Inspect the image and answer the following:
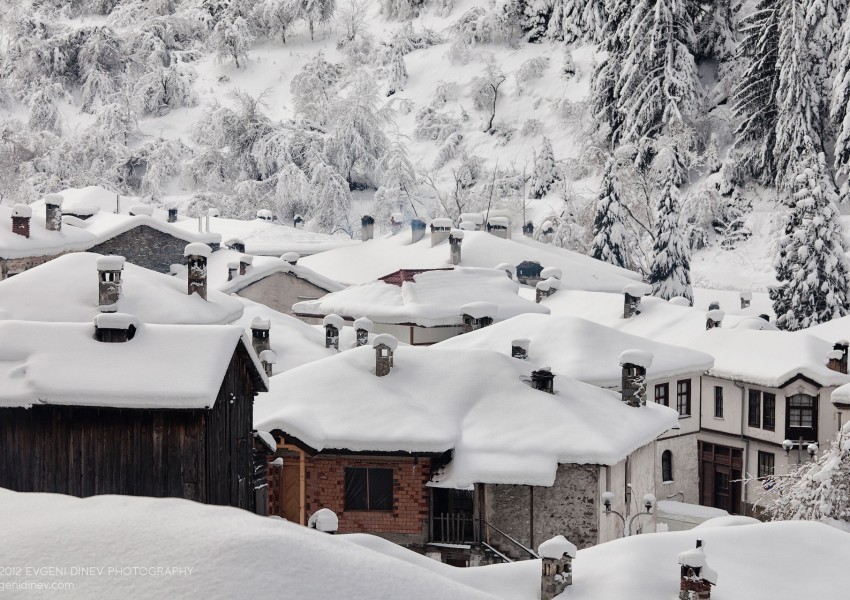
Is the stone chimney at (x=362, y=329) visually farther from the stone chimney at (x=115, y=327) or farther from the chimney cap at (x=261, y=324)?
the stone chimney at (x=115, y=327)

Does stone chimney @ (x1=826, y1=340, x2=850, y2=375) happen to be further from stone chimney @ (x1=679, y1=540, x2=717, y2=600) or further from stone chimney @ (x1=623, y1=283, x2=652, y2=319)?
stone chimney @ (x1=679, y1=540, x2=717, y2=600)

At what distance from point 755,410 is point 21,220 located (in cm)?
2471

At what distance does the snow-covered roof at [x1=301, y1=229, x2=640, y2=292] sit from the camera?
56000 mm

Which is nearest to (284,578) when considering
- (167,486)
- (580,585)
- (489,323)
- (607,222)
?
(580,585)

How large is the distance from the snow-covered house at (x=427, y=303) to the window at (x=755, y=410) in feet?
26.7

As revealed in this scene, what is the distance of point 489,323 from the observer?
143 ft

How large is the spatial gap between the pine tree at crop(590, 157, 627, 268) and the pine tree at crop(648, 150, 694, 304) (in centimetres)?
549

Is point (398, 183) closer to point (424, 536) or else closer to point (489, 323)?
point (489, 323)

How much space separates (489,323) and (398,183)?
133 feet

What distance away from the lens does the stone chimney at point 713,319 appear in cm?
4447

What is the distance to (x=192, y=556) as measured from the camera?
9516 mm

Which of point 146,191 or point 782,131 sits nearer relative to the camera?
point 782,131

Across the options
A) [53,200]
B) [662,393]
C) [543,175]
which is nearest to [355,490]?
[662,393]

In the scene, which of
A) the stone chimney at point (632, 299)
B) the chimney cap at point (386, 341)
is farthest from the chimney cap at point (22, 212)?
the stone chimney at point (632, 299)
